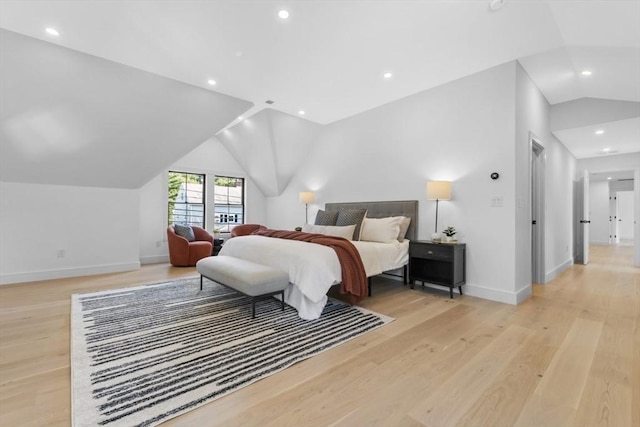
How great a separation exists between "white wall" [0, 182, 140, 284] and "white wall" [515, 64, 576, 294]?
6.23 meters

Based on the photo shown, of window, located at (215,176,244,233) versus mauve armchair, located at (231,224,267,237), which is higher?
window, located at (215,176,244,233)

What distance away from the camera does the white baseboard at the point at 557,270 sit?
4398 millimetres

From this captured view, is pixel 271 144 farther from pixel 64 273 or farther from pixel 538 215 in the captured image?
pixel 538 215

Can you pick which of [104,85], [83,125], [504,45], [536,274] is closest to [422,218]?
[536,274]

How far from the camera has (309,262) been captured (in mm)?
2846

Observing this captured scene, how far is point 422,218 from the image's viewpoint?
4.23 meters

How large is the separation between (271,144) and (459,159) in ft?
12.0

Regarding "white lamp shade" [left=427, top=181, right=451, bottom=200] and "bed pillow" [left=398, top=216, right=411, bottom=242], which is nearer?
"white lamp shade" [left=427, top=181, right=451, bottom=200]

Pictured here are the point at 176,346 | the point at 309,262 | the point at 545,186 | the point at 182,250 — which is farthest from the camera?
the point at 182,250

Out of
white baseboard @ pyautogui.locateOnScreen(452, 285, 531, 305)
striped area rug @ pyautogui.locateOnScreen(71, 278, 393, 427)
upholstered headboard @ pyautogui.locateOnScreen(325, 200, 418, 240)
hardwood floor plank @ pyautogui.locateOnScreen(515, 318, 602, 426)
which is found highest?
upholstered headboard @ pyautogui.locateOnScreen(325, 200, 418, 240)

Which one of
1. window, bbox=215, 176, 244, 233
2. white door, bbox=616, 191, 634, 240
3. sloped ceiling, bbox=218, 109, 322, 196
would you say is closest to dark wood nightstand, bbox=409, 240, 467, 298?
sloped ceiling, bbox=218, 109, 322, 196

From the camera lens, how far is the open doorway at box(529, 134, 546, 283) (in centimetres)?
427

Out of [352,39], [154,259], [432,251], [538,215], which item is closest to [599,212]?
[538,215]

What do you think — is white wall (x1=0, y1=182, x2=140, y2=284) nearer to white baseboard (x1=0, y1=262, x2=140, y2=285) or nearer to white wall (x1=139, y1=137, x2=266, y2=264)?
white baseboard (x1=0, y1=262, x2=140, y2=285)
